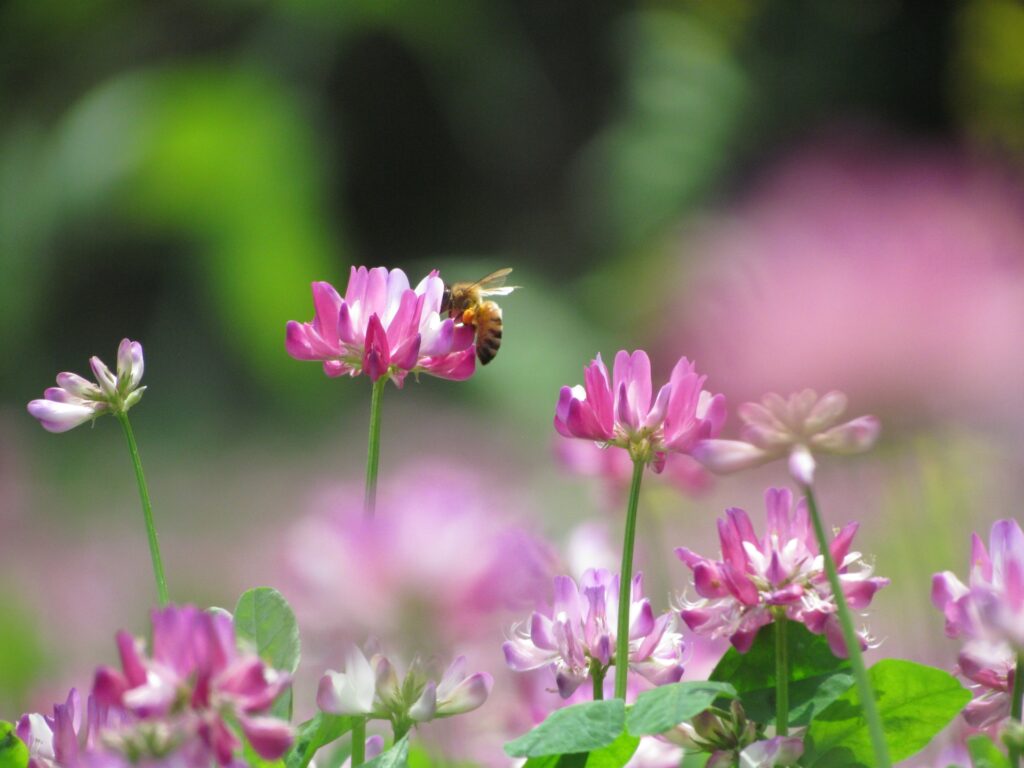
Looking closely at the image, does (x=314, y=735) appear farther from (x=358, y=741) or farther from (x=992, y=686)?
(x=992, y=686)

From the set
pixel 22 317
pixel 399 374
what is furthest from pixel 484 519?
pixel 22 317

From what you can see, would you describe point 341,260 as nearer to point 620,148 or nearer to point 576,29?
point 620,148

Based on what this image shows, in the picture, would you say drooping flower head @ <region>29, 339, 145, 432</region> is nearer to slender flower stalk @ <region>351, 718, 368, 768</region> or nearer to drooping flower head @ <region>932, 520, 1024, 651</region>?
slender flower stalk @ <region>351, 718, 368, 768</region>

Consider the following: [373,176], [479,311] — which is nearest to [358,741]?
[479,311]

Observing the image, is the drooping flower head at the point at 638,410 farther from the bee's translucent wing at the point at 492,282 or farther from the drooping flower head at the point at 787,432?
the bee's translucent wing at the point at 492,282

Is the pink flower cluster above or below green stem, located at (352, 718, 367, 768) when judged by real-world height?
above

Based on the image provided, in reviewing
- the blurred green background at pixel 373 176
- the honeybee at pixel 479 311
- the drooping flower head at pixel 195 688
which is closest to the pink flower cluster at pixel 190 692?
the drooping flower head at pixel 195 688

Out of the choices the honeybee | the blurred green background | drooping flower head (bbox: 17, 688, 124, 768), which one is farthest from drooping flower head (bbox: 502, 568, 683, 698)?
the blurred green background
